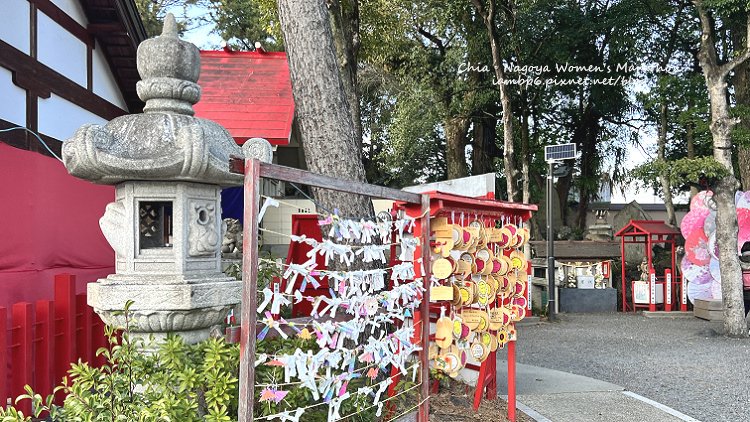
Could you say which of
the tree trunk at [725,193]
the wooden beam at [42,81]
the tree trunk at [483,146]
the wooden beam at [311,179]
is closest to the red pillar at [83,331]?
the wooden beam at [42,81]

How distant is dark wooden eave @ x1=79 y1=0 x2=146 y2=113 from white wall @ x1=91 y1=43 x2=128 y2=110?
0.10m

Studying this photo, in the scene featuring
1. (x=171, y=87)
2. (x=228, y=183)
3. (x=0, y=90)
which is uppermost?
(x=0, y=90)

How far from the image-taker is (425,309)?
4074mm

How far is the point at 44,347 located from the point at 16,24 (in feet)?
12.4

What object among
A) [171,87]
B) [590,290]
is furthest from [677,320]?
[171,87]

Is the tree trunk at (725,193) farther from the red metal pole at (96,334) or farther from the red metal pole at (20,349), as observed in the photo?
the red metal pole at (20,349)

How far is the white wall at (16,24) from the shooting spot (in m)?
6.47

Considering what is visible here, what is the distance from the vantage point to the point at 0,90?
252 inches

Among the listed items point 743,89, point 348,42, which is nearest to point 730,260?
point 743,89

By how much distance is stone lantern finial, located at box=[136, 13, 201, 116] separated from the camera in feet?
13.0

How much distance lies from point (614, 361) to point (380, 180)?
16.5 metres

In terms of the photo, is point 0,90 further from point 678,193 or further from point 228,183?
point 678,193

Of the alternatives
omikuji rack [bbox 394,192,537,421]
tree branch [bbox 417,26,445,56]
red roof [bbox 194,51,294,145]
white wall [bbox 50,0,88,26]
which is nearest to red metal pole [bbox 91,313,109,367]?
omikuji rack [bbox 394,192,537,421]

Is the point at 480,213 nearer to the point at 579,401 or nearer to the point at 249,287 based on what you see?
the point at 579,401
